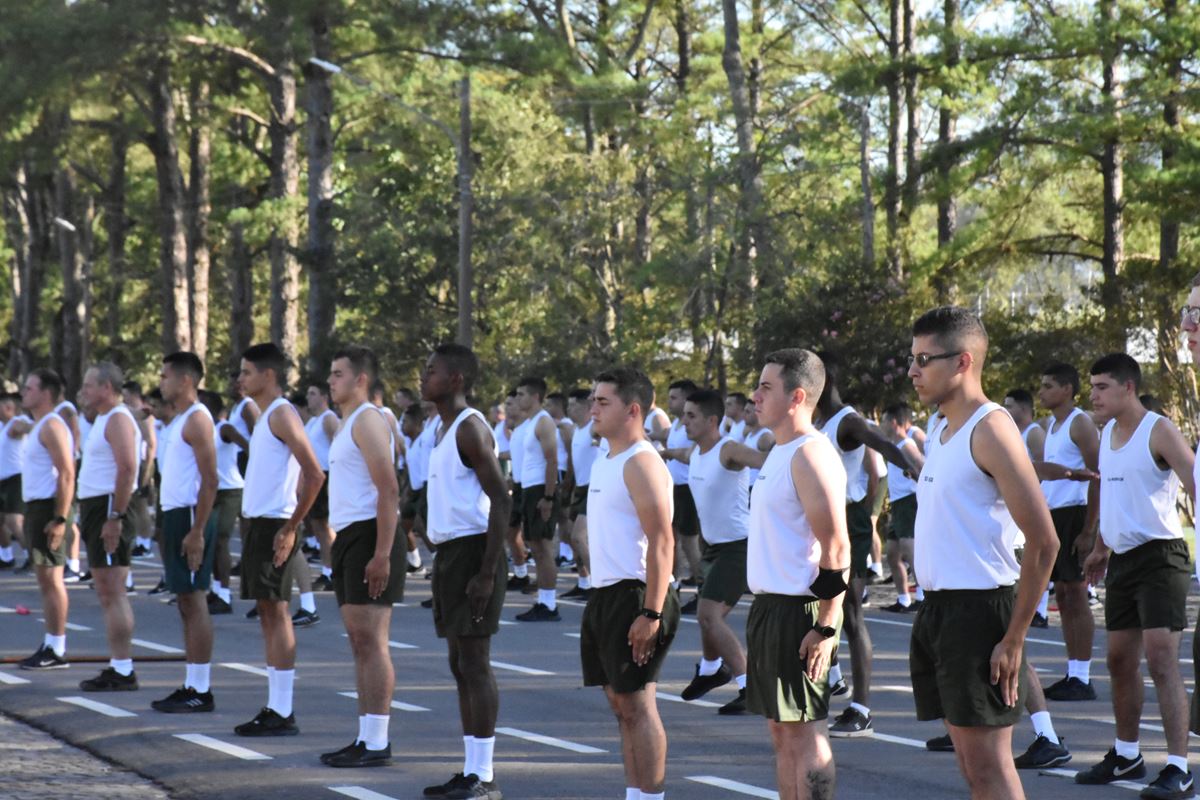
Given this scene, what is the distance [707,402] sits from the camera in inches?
436

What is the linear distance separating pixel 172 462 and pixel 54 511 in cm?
192

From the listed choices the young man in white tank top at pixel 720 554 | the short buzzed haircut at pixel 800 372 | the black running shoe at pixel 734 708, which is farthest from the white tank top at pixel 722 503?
the short buzzed haircut at pixel 800 372

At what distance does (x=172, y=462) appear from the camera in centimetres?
1091

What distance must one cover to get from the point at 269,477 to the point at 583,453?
8469 millimetres

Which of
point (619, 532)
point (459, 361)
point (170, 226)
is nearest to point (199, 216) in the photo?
point (170, 226)

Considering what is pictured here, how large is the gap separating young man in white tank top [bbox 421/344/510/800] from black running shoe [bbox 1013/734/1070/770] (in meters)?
2.65

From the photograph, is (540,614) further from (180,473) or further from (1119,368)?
(1119,368)

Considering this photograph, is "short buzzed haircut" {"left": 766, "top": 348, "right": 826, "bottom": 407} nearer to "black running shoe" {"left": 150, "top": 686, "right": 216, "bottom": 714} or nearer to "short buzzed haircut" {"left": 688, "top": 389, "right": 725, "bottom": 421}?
"short buzzed haircut" {"left": 688, "top": 389, "right": 725, "bottom": 421}

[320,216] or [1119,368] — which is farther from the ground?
[320,216]

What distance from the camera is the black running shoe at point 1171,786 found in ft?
25.3

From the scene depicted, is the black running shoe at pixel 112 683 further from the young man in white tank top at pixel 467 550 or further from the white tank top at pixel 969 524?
the white tank top at pixel 969 524

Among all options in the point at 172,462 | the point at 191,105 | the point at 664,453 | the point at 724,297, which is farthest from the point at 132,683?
the point at 191,105

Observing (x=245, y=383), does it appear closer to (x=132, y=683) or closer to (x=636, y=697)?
(x=132, y=683)

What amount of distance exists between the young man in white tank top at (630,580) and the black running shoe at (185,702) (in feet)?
12.9
